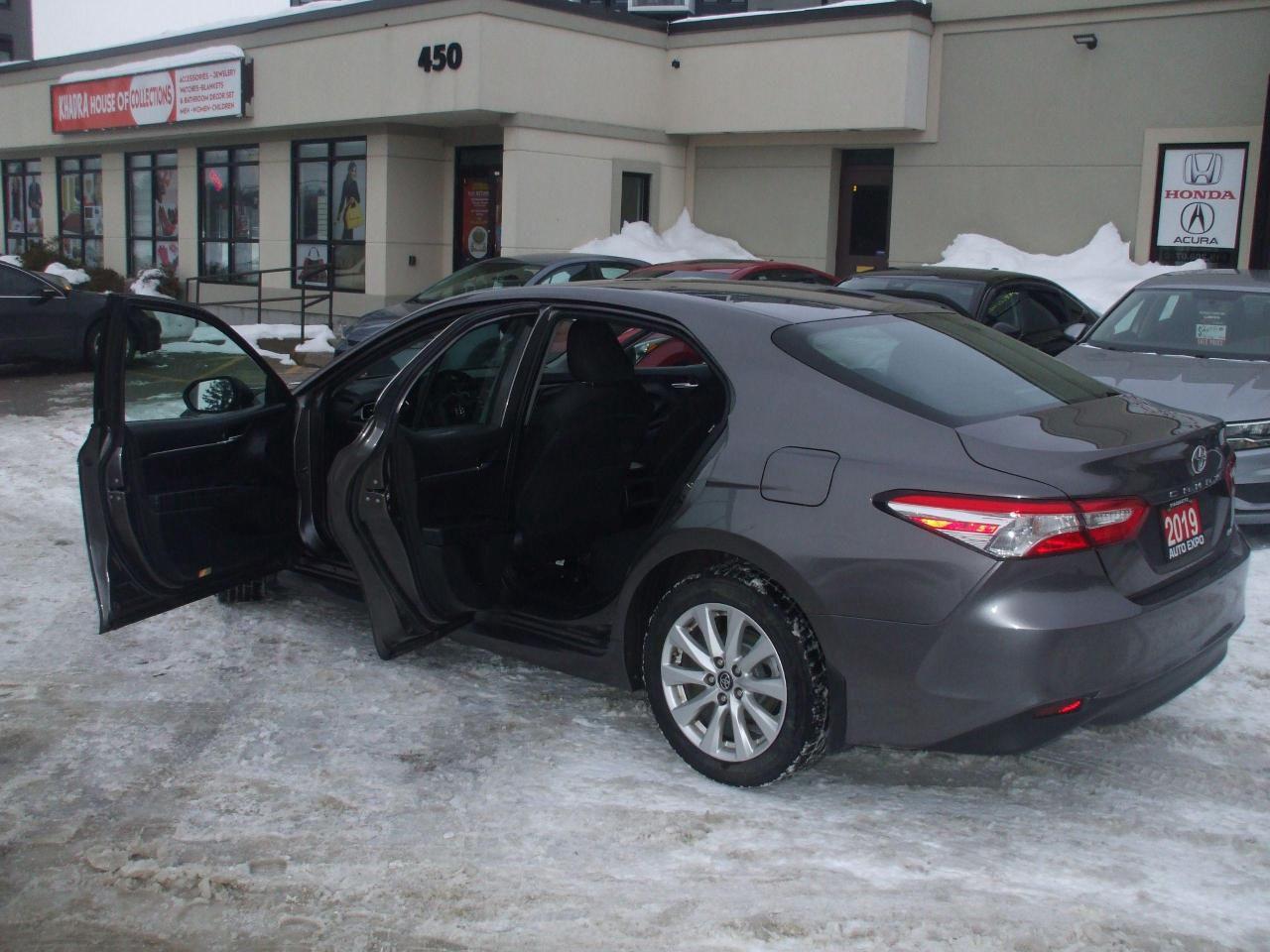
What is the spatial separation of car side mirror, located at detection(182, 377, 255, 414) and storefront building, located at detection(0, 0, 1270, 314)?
12.5m

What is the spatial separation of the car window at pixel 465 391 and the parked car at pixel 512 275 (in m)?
6.77

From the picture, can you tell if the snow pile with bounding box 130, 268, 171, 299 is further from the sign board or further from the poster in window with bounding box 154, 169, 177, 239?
the sign board

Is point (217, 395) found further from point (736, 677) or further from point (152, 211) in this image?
point (152, 211)

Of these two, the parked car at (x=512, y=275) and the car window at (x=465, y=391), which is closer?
the car window at (x=465, y=391)

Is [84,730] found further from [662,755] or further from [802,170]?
[802,170]

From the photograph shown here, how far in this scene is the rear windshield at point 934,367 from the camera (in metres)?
3.96

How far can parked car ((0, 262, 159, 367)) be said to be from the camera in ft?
46.9

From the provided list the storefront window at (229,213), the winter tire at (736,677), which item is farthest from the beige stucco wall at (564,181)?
the winter tire at (736,677)

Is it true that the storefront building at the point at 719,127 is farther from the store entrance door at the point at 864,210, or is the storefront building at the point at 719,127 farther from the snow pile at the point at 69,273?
the snow pile at the point at 69,273

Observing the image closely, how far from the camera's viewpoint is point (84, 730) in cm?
452

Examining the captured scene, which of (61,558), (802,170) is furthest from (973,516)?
(802,170)

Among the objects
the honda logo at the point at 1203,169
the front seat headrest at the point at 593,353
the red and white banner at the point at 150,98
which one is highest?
the red and white banner at the point at 150,98

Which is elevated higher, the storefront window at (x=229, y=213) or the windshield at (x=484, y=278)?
the storefront window at (x=229, y=213)

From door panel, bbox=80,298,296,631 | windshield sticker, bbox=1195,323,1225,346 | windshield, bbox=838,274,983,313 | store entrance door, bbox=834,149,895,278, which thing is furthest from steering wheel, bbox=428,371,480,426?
store entrance door, bbox=834,149,895,278
